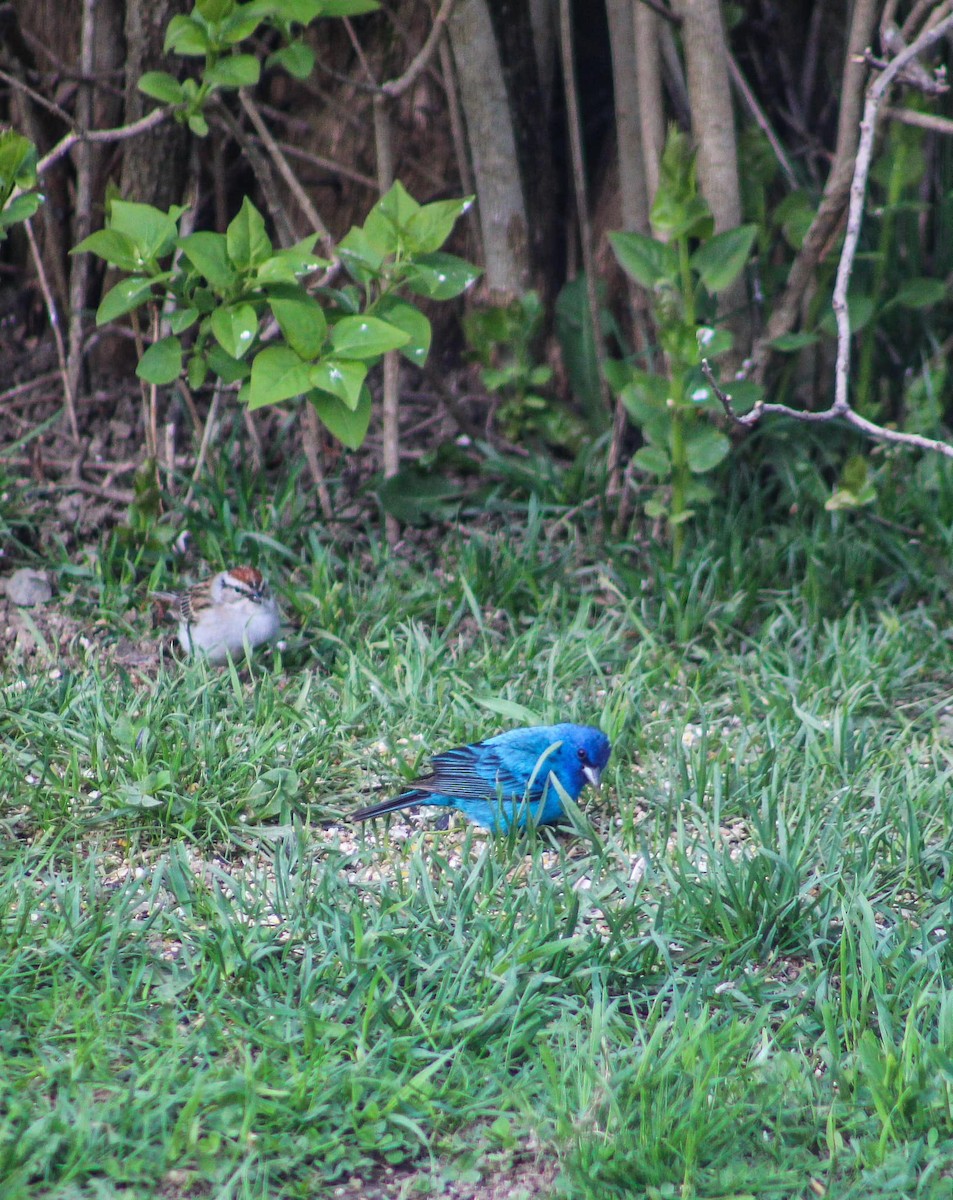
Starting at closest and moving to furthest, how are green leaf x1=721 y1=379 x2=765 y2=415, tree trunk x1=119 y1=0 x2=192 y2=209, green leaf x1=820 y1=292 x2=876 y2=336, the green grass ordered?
the green grass < green leaf x1=721 y1=379 x2=765 y2=415 < green leaf x1=820 y1=292 x2=876 y2=336 < tree trunk x1=119 y1=0 x2=192 y2=209

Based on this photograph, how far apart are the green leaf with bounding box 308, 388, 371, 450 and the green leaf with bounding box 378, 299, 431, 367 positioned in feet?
0.74

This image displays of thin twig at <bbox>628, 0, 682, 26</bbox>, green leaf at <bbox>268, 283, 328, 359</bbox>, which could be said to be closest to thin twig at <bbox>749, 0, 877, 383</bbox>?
thin twig at <bbox>628, 0, 682, 26</bbox>

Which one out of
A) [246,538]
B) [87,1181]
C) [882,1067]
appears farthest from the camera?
[246,538]

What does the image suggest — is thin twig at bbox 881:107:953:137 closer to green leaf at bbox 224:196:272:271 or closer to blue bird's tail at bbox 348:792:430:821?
green leaf at bbox 224:196:272:271

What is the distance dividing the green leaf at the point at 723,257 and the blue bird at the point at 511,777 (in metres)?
1.81

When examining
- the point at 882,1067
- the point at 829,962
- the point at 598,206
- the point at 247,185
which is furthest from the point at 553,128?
the point at 882,1067

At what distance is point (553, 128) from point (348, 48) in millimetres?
899

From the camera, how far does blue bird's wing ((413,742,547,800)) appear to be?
344cm

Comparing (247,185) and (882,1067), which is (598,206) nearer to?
(247,185)

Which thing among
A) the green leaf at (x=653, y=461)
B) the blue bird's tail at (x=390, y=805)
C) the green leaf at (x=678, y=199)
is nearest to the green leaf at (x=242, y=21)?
the green leaf at (x=678, y=199)

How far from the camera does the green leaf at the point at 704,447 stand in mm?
4562

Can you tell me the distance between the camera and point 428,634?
182 inches

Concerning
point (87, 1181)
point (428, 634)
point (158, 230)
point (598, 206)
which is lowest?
point (428, 634)

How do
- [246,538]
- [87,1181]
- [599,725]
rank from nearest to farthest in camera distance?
1. [87,1181]
2. [599,725]
3. [246,538]
